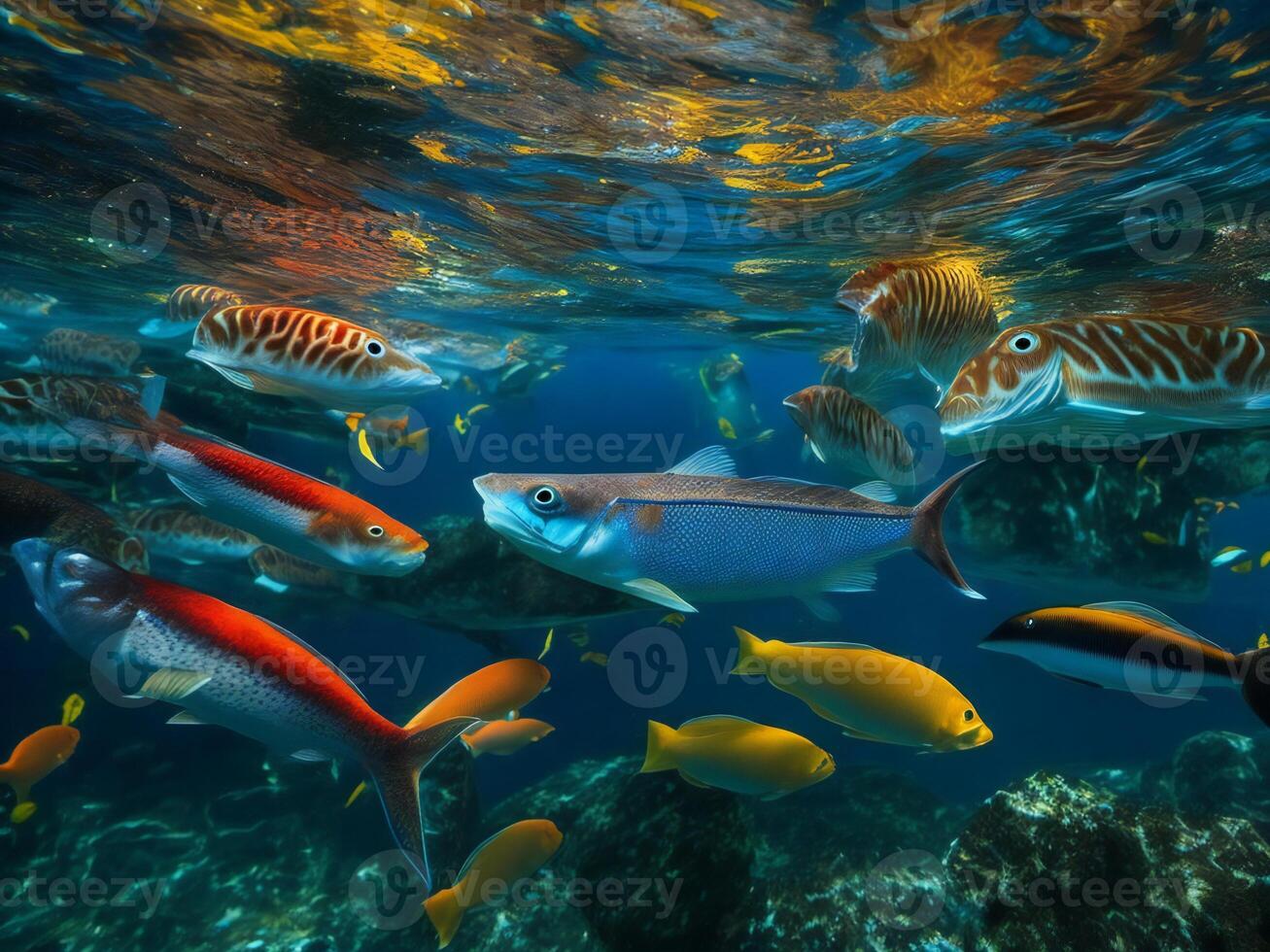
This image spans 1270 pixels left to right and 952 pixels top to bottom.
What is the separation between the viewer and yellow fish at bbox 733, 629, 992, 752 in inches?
162

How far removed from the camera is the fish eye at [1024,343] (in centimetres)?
404

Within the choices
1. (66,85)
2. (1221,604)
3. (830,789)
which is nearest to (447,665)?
(830,789)

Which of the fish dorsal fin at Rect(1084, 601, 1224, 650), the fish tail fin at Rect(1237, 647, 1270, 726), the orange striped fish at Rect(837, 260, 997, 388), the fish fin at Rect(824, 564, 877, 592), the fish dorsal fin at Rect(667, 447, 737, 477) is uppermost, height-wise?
the orange striped fish at Rect(837, 260, 997, 388)

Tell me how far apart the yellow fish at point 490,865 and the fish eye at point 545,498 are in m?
3.55

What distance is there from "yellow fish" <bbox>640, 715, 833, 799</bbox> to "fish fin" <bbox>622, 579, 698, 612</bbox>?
1.73 m

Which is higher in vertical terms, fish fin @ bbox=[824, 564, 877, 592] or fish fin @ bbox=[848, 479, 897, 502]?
fish fin @ bbox=[848, 479, 897, 502]

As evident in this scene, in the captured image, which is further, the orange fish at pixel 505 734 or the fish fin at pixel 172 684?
the orange fish at pixel 505 734

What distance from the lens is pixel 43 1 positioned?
16.8ft

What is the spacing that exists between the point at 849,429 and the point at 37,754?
8270 millimetres

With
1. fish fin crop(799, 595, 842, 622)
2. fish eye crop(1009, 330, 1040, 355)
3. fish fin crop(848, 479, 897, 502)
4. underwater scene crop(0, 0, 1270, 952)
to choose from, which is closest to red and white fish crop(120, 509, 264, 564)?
underwater scene crop(0, 0, 1270, 952)

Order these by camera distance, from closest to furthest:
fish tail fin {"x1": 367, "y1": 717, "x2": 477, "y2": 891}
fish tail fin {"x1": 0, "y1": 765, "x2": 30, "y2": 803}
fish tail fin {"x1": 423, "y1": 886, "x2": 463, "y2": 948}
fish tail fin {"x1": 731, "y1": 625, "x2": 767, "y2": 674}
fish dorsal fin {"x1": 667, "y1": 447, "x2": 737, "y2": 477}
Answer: fish tail fin {"x1": 367, "y1": 717, "x2": 477, "y2": 891}
fish dorsal fin {"x1": 667, "y1": 447, "x2": 737, "y2": 477}
fish tail fin {"x1": 731, "y1": 625, "x2": 767, "y2": 674}
fish tail fin {"x1": 423, "y1": 886, "x2": 463, "y2": 948}
fish tail fin {"x1": 0, "y1": 765, "x2": 30, "y2": 803}

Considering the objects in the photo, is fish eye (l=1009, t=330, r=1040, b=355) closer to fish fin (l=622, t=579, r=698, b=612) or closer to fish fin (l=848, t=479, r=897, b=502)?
fish fin (l=848, t=479, r=897, b=502)

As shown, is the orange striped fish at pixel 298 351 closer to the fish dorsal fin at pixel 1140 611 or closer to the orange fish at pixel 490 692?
the orange fish at pixel 490 692

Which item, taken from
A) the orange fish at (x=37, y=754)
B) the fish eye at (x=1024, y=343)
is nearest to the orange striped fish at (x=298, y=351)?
the fish eye at (x=1024, y=343)
